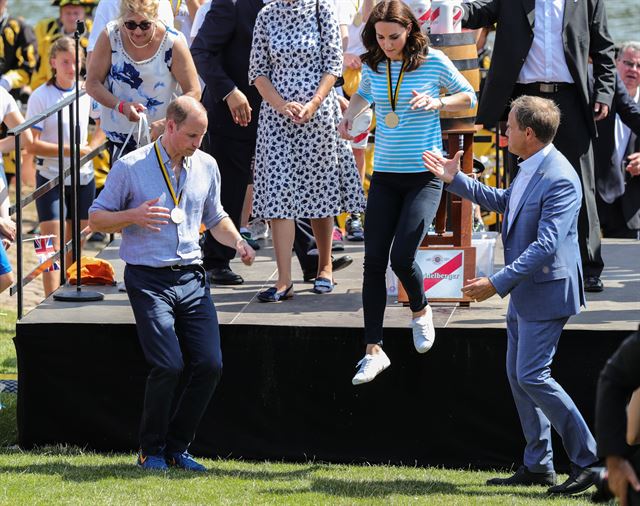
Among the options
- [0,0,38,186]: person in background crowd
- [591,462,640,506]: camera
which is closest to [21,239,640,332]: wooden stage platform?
[591,462,640,506]: camera

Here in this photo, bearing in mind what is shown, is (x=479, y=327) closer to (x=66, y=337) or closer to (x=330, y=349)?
(x=330, y=349)

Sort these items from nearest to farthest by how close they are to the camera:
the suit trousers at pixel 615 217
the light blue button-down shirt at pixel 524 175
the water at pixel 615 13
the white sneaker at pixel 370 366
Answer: the light blue button-down shirt at pixel 524 175, the white sneaker at pixel 370 366, the suit trousers at pixel 615 217, the water at pixel 615 13

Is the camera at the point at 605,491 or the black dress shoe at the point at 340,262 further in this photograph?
the black dress shoe at the point at 340,262

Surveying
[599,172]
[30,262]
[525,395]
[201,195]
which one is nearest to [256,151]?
[201,195]

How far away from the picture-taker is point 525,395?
5898 millimetres

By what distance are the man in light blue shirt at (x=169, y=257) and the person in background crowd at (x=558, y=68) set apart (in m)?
1.84

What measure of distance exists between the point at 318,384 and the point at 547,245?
1629 mm

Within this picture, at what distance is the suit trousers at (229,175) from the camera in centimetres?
768

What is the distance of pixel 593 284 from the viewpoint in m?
7.23

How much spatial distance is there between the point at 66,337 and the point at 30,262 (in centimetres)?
553

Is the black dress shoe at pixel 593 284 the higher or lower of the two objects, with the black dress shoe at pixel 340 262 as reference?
higher

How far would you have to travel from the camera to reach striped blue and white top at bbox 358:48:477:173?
20.6ft

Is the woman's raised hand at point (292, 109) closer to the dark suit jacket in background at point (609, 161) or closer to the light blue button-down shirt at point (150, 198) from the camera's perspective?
the light blue button-down shirt at point (150, 198)

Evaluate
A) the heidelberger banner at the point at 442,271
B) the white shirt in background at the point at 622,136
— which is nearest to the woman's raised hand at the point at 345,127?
the heidelberger banner at the point at 442,271
